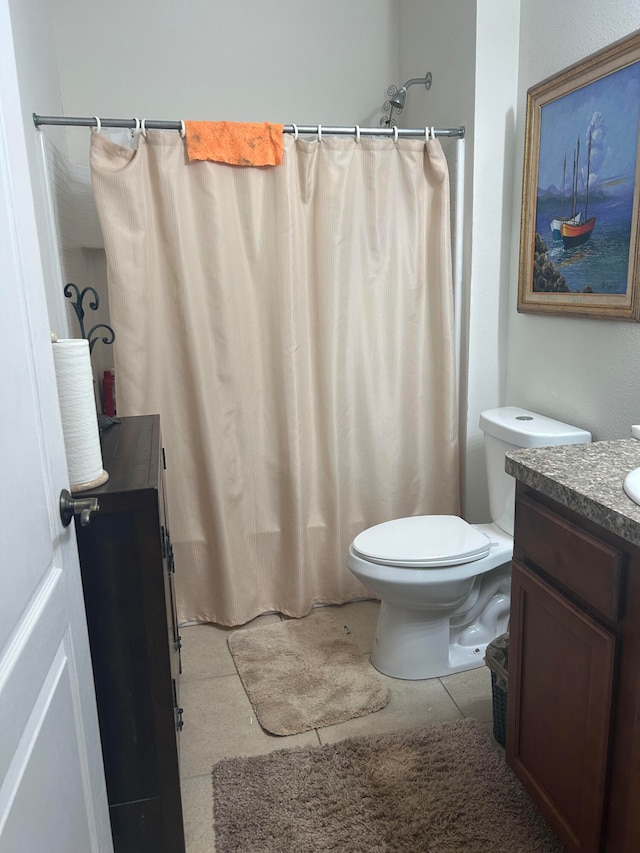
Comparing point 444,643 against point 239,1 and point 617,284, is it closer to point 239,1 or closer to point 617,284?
point 617,284

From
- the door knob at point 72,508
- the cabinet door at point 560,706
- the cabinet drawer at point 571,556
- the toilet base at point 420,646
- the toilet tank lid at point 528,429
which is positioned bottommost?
the toilet base at point 420,646

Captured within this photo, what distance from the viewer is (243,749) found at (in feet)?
5.64

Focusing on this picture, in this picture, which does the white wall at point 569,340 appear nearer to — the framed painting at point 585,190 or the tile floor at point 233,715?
the framed painting at point 585,190

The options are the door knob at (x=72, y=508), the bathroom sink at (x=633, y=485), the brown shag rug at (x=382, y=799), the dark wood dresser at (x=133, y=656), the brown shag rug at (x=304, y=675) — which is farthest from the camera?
the brown shag rug at (x=304, y=675)

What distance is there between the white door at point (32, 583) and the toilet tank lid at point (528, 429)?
1.36 meters

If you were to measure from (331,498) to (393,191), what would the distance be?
3.84 feet

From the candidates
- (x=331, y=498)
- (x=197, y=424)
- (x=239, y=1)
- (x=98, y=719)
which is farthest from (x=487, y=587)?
(x=239, y=1)

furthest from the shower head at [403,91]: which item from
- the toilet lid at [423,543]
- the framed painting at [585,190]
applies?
the toilet lid at [423,543]

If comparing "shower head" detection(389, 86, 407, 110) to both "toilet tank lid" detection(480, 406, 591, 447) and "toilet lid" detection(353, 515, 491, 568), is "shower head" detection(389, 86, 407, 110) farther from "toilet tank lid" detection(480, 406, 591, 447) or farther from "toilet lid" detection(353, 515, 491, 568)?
"toilet lid" detection(353, 515, 491, 568)

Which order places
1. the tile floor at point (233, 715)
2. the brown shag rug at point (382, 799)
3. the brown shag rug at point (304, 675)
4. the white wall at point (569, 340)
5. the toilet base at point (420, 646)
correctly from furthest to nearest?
1. the toilet base at point (420, 646)
2. the brown shag rug at point (304, 675)
3. the white wall at point (569, 340)
4. the tile floor at point (233, 715)
5. the brown shag rug at point (382, 799)

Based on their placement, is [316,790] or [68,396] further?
[316,790]

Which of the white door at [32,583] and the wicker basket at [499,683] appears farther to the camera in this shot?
the wicker basket at [499,683]

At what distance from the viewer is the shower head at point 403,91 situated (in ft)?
8.00

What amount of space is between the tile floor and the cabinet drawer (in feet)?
2.54
